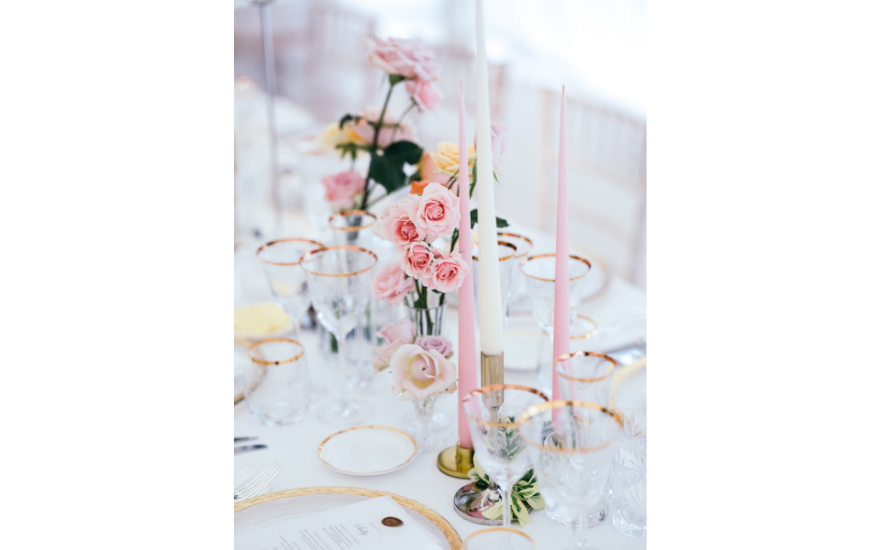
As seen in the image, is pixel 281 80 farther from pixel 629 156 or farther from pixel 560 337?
pixel 560 337

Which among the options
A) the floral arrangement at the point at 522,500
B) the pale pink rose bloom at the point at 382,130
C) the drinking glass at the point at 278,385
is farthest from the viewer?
the pale pink rose bloom at the point at 382,130

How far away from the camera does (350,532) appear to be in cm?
84

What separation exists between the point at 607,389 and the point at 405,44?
2.32 ft

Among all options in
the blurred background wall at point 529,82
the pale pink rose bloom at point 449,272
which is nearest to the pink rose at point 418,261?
the pale pink rose bloom at point 449,272

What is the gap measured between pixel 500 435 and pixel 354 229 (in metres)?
0.63

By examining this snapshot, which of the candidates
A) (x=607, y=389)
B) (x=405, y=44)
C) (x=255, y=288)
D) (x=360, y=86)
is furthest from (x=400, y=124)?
(x=360, y=86)

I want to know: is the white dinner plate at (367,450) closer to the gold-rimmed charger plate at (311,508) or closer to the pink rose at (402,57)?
the gold-rimmed charger plate at (311,508)

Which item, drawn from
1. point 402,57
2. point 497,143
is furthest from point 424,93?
point 497,143

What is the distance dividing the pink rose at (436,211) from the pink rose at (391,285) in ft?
0.55

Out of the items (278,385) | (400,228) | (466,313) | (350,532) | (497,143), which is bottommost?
(350,532)

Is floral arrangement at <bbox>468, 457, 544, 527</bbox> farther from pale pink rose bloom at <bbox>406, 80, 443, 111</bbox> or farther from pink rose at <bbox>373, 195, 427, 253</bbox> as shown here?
pale pink rose bloom at <bbox>406, 80, 443, 111</bbox>

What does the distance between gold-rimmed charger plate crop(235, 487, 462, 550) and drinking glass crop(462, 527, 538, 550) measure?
0.08 m

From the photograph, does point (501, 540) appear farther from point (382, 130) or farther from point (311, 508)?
point (382, 130)

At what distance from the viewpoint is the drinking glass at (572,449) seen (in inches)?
27.0
